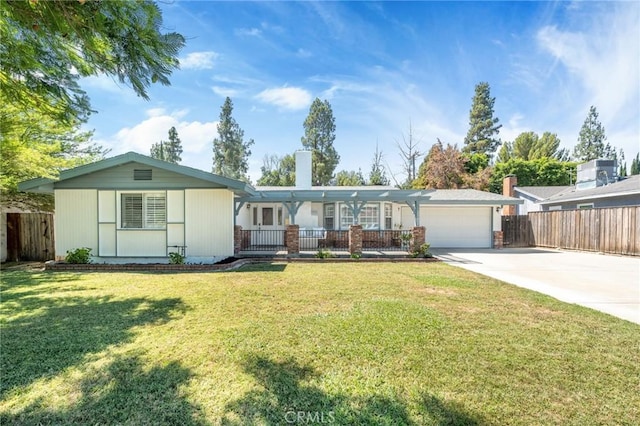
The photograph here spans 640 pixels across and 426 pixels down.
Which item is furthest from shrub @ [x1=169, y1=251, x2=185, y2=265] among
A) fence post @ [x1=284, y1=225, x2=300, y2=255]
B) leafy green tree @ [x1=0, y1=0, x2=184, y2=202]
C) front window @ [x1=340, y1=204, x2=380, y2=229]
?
front window @ [x1=340, y1=204, x2=380, y2=229]

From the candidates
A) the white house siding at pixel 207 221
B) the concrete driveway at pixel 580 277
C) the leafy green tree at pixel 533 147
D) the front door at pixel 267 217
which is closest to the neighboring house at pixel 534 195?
the concrete driveway at pixel 580 277

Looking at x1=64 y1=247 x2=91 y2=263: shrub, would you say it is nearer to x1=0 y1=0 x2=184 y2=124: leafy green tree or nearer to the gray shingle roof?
x1=0 y1=0 x2=184 y2=124: leafy green tree

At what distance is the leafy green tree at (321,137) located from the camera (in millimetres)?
33750

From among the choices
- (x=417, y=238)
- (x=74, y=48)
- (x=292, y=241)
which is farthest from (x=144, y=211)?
(x=417, y=238)

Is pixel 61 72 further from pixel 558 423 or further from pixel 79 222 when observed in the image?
pixel 79 222

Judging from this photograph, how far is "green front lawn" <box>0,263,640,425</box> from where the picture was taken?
7.95 feet

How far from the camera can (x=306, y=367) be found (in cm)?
309

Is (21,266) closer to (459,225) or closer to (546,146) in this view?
(459,225)

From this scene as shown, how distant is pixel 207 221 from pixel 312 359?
8.13 m

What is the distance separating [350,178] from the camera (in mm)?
40094

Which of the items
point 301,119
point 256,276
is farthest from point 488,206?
point 301,119

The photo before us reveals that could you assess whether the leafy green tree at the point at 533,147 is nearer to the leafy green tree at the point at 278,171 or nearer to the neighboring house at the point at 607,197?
the neighboring house at the point at 607,197

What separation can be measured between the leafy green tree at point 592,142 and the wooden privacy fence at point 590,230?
3699cm

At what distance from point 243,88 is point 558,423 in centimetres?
1605
